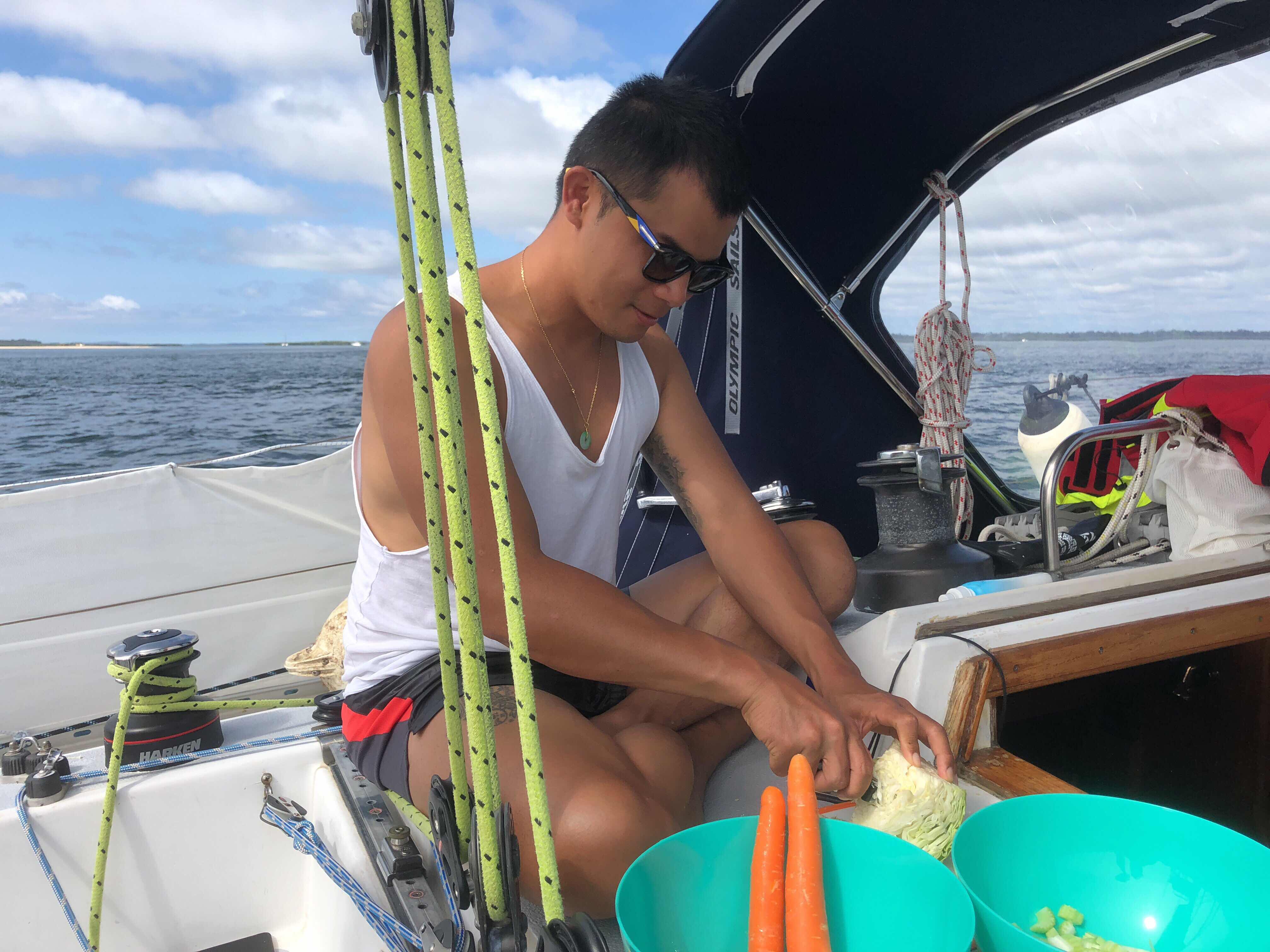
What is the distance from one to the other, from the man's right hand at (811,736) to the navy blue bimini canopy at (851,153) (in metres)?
1.58

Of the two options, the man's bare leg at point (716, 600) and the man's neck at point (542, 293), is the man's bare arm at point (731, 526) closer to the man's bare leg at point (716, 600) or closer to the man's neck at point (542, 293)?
the man's bare leg at point (716, 600)

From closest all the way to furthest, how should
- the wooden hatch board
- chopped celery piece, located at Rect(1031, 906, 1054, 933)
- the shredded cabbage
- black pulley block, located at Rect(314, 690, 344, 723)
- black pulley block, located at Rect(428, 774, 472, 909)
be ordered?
chopped celery piece, located at Rect(1031, 906, 1054, 933) < black pulley block, located at Rect(428, 774, 472, 909) < the shredded cabbage < the wooden hatch board < black pulley block, located at Rect(314, 690, 344, 723)

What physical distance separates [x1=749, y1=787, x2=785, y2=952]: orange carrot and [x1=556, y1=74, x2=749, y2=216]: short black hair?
3.15 ft

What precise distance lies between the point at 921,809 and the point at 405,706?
83 cm

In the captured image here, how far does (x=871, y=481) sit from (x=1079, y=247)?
149 cm

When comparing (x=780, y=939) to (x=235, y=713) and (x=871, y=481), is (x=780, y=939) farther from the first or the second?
(x=235, y=713)

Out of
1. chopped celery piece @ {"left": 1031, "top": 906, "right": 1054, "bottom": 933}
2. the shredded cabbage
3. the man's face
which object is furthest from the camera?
the man's face

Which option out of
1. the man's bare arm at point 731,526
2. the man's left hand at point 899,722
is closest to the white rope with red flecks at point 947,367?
the man's bare arm at point 731,526

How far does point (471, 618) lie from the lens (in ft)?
2.67

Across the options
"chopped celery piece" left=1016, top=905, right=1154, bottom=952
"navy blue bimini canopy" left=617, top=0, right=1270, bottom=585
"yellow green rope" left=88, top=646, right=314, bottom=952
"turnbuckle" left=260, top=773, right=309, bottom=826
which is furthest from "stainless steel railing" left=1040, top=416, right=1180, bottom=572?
"yellow green rope" left=88, top=646, right=314, bottom=952

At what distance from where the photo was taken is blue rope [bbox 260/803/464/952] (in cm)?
111

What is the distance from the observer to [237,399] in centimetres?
4000

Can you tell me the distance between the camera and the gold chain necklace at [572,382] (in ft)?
5.26

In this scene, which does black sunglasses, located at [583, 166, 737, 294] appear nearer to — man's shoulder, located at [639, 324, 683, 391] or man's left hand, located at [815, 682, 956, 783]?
man's shoulder, located at [639, 324, 683, 391]
